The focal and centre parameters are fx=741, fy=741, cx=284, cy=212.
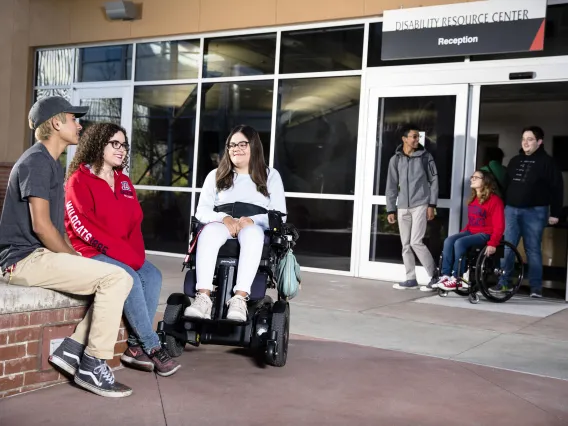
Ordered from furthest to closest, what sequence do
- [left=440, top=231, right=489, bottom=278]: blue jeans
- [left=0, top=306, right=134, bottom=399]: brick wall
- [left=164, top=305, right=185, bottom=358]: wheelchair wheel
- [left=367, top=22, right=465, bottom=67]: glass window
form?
1. [left=367, top=22, right=465, bottom=67]: glass window
2. [left=440, top=231, right=489, bottom=278]: blue jeans
3. [left=164, top=305, right=185, bottom=358]: wheelchair wheel
4. [left=0, top=306, right=134, bottom=399]: brick wall

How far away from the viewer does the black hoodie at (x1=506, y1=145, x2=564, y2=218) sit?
8.12 m

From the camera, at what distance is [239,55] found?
35.4 ft

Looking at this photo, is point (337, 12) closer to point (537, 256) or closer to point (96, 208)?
point (537, 256)

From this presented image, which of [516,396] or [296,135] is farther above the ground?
[296,135]

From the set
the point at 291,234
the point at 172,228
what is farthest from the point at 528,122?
the point at 291,234

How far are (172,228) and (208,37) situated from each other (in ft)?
9.65

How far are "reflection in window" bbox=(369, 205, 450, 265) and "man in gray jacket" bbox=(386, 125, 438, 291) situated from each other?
385 millimetres

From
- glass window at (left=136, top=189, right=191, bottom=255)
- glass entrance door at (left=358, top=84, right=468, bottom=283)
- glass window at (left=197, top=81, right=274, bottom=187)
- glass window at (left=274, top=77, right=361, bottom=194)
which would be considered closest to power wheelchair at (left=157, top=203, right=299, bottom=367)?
glass entrance door at (left=358, top=84, right=468, bottom=283)

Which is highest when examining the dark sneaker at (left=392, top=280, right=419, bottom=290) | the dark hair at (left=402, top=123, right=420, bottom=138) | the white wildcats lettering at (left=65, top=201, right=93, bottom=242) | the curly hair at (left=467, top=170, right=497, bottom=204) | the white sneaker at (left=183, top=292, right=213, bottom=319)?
the dark hair at (left=402, top=123, right=420, bottom=138)

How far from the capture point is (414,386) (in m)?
4.32

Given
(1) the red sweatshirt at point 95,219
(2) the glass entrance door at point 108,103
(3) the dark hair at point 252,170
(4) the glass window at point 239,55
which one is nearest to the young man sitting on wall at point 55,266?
(1) the red sweatshirt at point 95,219

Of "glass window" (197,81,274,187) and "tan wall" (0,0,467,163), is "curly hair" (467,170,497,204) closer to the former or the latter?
"tan wall" (0,0,467,163)

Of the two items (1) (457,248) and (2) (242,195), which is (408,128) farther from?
(2) (242,195)

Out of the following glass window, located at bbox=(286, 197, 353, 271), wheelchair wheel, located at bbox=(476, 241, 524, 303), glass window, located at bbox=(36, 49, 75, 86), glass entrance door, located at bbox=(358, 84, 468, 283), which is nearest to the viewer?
wheelchair wheel, located at bbox=(476, 241, 524, 303)
